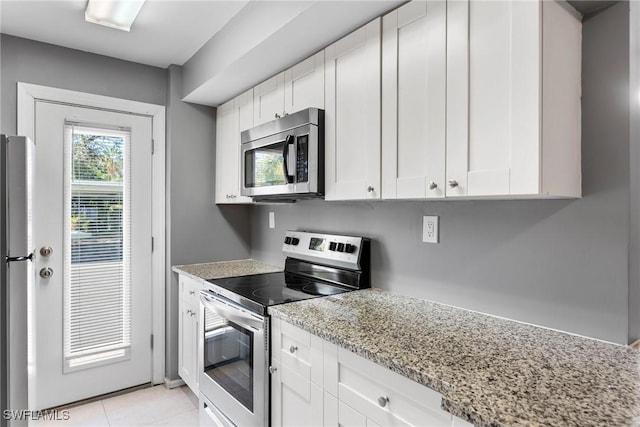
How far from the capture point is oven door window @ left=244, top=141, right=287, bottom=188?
6.86ft

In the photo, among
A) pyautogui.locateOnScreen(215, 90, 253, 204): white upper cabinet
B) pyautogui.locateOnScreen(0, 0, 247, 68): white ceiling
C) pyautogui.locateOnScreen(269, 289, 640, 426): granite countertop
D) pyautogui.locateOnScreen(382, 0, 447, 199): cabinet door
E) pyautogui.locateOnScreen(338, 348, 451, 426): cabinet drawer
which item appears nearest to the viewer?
pyautogui.locateOnScreen(269, 289, 640, 426): granite countertop

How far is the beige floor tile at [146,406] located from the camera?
2.39m

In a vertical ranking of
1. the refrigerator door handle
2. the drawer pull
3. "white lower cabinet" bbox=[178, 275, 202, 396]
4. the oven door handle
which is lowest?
"white lower cabinet" bbox=[178, 275, 202, 396]

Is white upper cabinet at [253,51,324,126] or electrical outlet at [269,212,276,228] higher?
white upper cabinet at [253,51,324,126]

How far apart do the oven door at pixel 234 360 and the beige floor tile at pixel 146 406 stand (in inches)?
20.0

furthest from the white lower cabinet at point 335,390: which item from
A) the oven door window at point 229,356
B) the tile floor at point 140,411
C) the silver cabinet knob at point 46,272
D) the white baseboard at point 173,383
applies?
the silver cabinet knob at point 46,272

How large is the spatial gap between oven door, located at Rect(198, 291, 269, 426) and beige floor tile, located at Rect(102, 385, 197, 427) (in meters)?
0.51

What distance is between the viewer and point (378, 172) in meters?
1.56

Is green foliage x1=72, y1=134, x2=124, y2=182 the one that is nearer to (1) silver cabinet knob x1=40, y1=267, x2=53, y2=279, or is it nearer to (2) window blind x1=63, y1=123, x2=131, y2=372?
(2) window blind x1=63, y1=123, x2=131, y2=372

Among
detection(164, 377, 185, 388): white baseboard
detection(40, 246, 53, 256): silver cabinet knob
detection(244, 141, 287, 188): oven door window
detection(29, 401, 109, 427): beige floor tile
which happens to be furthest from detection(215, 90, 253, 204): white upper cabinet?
detection(29, 401, 109, 427): beige floor tile

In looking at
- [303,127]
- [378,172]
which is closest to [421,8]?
[378,172]

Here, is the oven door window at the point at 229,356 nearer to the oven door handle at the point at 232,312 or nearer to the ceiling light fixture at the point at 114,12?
the oven door handle at the point at 232,312

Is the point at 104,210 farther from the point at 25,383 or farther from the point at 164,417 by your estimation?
the point at 164,417

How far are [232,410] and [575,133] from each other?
73.5 inches
